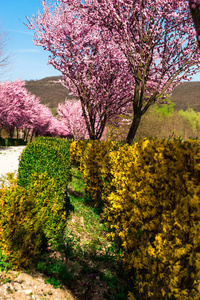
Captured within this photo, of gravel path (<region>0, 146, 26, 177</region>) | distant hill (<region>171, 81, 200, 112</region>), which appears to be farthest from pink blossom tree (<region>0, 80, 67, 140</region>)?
distant hill (<region>171, 81, 200, 112</region>)

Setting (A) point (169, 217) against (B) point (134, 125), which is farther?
(B) point (134, 125)

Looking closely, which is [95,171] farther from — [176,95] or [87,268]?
[176,95]

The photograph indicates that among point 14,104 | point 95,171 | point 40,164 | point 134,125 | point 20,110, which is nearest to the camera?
point 40,164

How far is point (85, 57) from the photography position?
34.6ft

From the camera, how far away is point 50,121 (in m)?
53.4

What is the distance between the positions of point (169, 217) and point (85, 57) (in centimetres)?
950

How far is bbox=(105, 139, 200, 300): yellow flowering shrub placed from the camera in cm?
244

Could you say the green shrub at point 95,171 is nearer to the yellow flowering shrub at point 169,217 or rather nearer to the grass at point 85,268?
the grass at point 85,268

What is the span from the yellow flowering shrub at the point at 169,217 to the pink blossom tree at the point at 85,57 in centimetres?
784

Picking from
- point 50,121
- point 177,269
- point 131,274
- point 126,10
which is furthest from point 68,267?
point 50,121

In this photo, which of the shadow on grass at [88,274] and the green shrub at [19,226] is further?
the shadow on grass at [88,274]

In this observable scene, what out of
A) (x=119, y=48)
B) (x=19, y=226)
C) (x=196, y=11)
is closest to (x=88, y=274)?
(x=19, y=226)

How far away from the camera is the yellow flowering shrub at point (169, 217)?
2.44m

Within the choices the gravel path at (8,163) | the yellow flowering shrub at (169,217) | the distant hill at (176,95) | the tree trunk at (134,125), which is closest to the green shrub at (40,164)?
the yellow flowering shrub at (169,217)
